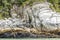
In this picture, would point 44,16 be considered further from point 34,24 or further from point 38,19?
point 34,24

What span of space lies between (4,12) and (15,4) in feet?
2.31

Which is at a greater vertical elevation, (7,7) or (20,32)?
(7,7)

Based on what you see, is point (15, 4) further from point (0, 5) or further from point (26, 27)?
point (26, 27)

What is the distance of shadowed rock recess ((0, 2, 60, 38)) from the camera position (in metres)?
15.3

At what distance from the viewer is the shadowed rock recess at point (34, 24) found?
50.3 ft

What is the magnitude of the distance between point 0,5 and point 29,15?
185 cm

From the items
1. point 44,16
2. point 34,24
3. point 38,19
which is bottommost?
point 34,24

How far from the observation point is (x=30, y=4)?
16.4 metres

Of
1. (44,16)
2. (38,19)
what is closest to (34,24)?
(38,19)

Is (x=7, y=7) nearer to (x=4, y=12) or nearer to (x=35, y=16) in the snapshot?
(x=4, y=12)

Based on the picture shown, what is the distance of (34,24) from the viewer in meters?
15.6

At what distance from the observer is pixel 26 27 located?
15680 millimetres

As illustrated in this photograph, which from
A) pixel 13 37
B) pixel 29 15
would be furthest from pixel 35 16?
pixel 13 37

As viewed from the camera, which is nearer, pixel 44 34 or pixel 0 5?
pixel 44 34
